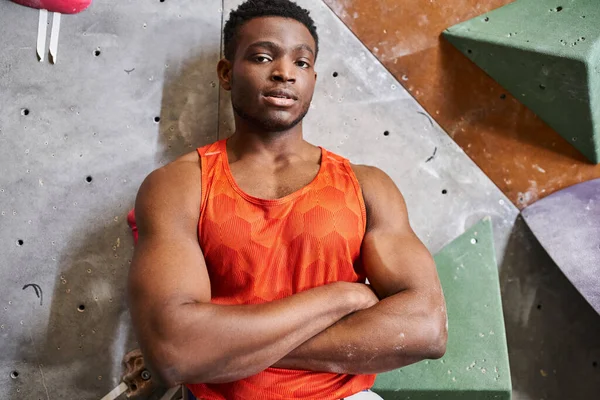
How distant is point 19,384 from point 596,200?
2.14m

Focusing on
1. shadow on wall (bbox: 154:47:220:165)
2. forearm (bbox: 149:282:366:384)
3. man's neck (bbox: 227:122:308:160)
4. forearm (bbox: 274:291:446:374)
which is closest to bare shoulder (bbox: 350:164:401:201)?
man's neck (bbox: 227:122:308:160)

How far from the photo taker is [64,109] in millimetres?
2053

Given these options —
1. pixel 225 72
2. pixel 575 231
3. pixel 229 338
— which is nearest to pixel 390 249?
pixel 229 338

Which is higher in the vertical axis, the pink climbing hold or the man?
the pink climbing hold

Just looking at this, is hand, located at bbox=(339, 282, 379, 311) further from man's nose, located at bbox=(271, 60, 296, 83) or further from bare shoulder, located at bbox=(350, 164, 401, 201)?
man's nose, located at bbox=(271, 60, 296, 83)

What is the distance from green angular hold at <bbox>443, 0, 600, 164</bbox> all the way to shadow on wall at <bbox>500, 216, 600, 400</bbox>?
421mm

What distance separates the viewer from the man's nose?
167 centimetres

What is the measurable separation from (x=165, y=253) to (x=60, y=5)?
1.13 metres

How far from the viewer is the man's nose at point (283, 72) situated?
5.48 feet

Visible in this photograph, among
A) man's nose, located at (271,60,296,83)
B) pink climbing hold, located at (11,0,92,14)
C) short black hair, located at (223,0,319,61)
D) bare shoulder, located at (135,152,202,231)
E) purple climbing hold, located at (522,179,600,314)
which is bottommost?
purple climbing hold, located at (522,179,600,314)

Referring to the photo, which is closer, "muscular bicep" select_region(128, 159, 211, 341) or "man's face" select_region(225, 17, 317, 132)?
"muscular bicep" select_region(128, 159, 211, 341)

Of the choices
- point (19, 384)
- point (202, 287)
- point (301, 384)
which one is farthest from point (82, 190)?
point (301, 384)

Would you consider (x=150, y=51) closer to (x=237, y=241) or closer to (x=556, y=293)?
(x=237, y=241)

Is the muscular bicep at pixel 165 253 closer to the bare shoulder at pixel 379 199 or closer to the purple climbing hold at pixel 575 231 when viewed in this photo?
the bare shoulder at pixel 379 199
